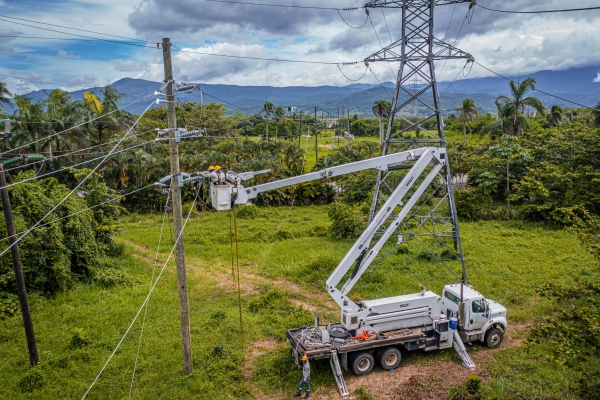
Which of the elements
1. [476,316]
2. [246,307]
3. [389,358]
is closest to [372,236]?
[389,358]

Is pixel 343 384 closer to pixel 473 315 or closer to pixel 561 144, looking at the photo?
pixel 473 315

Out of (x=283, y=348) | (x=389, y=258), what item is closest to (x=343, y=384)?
(x=283, y=348)

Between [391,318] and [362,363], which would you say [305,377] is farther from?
[391,318]

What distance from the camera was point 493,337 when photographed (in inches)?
566

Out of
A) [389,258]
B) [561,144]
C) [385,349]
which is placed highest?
[561,144]

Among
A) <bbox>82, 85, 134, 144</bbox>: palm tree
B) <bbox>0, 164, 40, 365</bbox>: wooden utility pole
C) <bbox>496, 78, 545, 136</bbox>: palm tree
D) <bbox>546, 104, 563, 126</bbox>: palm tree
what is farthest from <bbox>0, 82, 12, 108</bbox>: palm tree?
<bbox>546, 104, 563, 126</bbox>: palm tree

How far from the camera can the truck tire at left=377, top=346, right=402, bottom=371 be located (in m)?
12.9

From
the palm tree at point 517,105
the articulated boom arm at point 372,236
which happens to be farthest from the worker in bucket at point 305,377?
the palm tree at point 517,105

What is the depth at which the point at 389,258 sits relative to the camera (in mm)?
23000

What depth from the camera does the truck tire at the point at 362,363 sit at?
1267 cm

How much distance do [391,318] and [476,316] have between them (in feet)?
9.86

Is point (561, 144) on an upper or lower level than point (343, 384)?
upper

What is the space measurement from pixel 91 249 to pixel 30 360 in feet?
27.0

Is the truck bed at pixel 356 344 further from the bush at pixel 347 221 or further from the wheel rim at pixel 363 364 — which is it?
the bush at pixel 347 221
